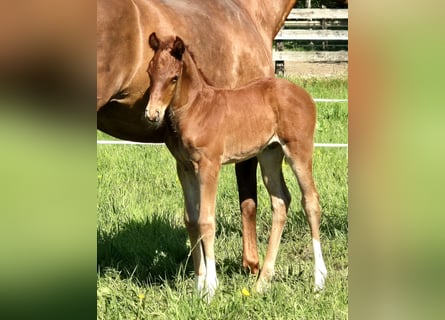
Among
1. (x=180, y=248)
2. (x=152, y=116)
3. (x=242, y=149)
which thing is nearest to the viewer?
(x=152, y=116)

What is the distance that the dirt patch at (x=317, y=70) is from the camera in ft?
51.8

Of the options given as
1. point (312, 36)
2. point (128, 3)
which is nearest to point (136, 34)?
point (128, 3)

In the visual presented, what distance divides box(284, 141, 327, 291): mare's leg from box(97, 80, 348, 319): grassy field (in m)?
0.09

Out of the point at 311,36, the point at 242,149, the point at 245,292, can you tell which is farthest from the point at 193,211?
the point at 311,36

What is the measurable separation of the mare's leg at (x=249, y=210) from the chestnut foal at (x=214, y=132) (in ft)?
1.36

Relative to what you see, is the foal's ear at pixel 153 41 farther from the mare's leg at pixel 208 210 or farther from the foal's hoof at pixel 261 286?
the foal's hoof at pixel 261 286

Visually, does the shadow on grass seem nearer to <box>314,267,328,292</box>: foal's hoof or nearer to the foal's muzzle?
<box>314,267,328,292</box>: foal's hoof

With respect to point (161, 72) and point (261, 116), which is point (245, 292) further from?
point (161, 72)

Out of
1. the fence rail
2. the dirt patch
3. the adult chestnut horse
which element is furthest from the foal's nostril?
the dirt patch

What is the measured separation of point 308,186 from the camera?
387cm

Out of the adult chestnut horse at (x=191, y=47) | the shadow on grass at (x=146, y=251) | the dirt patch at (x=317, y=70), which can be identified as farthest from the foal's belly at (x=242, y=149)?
the dirt patch at (x=317, y=70)

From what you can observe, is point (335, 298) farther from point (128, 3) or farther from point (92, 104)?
point (92, 104)

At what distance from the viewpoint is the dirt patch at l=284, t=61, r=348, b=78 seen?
1579cm

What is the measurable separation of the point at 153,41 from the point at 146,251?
5.86 ft
